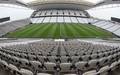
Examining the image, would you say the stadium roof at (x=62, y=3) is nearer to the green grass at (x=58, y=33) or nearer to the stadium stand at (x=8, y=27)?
the stadium stand at (x=8, y=27)

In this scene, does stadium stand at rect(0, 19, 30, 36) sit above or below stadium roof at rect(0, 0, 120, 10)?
below

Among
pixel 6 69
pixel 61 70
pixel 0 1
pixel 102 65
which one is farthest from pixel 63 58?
pixel 0 1

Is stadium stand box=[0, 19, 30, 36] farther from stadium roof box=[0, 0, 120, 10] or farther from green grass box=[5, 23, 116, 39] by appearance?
stadium roof box=[0, 0, 120, 10]

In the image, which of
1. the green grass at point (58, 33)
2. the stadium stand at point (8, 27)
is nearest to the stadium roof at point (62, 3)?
the stadium stand at point (8, 27)

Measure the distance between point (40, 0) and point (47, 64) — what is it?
4941 cm

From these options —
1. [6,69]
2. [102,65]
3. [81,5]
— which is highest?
[102,65]

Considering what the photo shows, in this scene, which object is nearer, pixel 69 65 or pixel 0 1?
pixel 69 65

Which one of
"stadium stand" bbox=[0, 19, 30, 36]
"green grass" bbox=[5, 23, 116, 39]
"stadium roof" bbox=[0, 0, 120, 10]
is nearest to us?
"green grass" bbox=[5, 23, 116, 39]

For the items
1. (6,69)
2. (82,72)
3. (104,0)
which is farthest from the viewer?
(104,0)

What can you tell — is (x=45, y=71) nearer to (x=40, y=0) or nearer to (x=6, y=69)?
(x=6, y=69)

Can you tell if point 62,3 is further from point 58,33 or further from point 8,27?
point 58,33

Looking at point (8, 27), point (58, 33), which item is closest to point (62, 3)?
point (8, 27)

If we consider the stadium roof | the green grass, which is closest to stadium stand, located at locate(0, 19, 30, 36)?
the green grass

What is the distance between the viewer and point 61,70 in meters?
5.64
